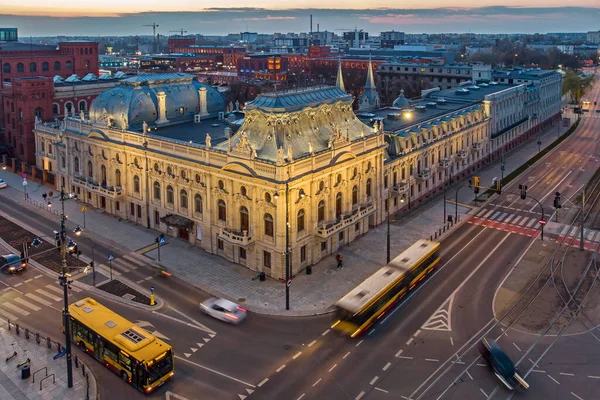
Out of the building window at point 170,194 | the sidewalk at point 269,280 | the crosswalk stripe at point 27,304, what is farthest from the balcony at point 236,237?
the crosswalk stripe at point 27,304

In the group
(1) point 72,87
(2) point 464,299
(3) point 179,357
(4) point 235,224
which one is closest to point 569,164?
(2) point 464,299

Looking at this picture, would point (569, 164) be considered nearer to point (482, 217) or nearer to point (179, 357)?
point (482, 217)

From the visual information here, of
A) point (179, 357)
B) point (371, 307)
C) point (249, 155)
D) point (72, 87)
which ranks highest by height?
point (72, 87)

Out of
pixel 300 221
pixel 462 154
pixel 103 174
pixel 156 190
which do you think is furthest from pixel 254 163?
pixel 462 154

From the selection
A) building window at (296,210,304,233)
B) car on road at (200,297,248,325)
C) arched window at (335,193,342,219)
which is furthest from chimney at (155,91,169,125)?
car on road at (200,297,248,325)

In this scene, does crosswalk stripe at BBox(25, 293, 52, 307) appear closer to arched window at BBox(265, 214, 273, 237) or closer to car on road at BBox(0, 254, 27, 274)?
car on road at BBox(0, 254, 27, 274)
